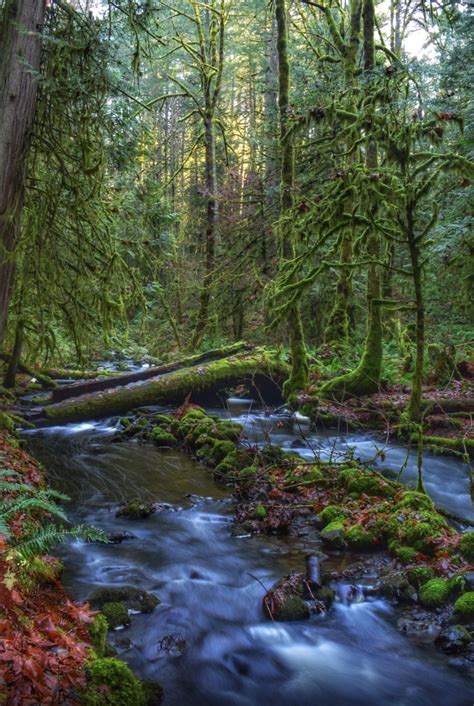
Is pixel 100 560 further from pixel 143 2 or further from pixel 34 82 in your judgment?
pixel 143 2

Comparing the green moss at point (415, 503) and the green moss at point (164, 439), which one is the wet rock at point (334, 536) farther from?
the green moss at point (164, 439)

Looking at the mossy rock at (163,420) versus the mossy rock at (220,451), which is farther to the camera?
the mossy rock at (163,420)

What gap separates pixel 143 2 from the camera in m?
6.60

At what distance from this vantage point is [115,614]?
4391 mm

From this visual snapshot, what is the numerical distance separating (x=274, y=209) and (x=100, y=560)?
11.3 metres

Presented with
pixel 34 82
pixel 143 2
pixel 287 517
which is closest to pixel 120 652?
pixel 287 517

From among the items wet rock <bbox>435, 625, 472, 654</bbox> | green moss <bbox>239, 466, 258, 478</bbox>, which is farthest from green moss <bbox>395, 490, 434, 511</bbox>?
green moss <bbox>239, 466, 258, 478</bbox>

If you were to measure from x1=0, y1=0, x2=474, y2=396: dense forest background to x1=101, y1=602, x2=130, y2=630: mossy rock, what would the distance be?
362 centimetres

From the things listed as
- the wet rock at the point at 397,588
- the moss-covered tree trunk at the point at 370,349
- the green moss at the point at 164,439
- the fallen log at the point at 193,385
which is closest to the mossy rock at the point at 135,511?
the green moss at the point at 164,439

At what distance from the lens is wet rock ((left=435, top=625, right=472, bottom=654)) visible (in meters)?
4.17

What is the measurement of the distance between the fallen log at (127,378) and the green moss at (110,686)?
860 cm

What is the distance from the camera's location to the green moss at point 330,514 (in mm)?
6367

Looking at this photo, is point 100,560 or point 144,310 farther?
point 144,310

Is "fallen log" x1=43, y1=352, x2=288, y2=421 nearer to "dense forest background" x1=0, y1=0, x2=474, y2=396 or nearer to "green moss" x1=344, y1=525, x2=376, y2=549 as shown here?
"dense forest background" x1=0, y1=0, x2=474, y2=396
